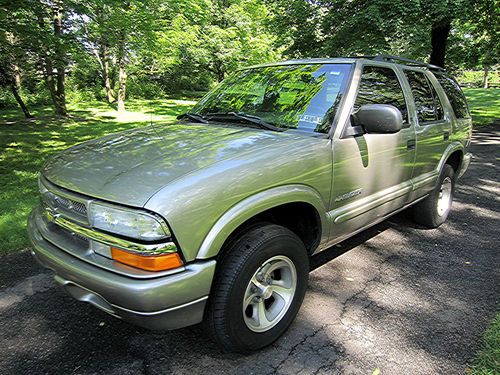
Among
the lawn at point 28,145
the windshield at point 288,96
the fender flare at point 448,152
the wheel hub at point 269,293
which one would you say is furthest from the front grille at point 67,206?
the fender flare at point 448,152

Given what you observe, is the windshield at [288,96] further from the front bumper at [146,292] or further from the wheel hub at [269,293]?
the front bumper at [146,292]

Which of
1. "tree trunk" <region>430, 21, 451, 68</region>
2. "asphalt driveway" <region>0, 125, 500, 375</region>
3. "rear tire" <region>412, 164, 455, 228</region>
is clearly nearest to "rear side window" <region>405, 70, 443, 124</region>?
"rear tire" <region>412, 164, 455, 228</region>

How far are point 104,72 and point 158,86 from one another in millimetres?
7981

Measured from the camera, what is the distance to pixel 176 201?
6.06 feet

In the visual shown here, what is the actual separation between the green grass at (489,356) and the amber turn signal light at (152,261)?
73.0 inches

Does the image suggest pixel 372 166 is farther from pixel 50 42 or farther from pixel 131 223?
pixel 50 42

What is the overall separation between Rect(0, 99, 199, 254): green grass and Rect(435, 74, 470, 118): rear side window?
3.34 meters

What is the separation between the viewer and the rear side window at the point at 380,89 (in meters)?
3.00

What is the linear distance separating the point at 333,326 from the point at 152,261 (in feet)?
4.77

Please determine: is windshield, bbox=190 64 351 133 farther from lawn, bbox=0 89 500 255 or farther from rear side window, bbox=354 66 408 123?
lawn, bbox=0 89 500 255

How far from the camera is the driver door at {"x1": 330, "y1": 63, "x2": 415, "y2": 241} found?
2721mm

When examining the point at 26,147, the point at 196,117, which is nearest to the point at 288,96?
the point at 196,117

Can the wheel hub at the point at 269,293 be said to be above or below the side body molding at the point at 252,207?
below

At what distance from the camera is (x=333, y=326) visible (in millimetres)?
2602
